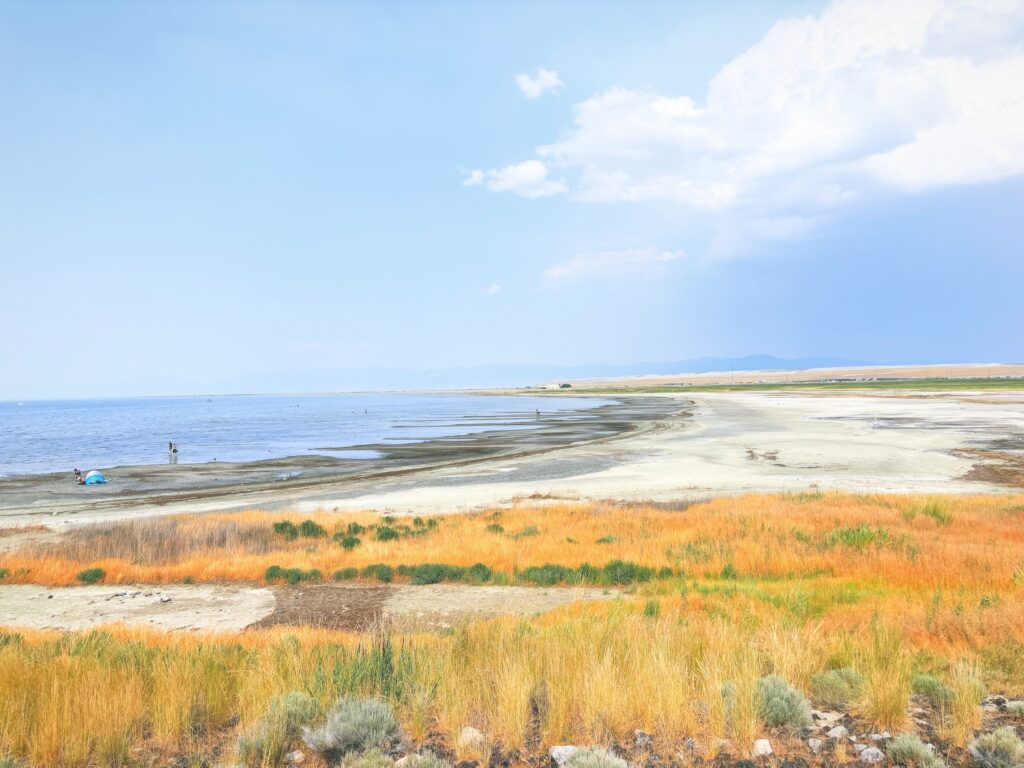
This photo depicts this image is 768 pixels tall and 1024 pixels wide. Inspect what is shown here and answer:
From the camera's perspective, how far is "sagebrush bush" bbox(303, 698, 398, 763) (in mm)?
5020

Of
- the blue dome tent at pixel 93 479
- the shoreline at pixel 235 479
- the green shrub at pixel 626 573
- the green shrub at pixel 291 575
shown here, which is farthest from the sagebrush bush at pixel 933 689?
the blue dome tent at pixel 93 479

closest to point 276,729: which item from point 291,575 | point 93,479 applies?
point 291,575

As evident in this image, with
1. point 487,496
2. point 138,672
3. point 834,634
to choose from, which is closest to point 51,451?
point 487,496

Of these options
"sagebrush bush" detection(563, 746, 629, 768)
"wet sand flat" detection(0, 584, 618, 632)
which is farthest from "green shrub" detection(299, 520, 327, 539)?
"sagebrush bush" detection(563, 746, 629, 768)

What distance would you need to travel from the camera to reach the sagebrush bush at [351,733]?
Result: 5020mm

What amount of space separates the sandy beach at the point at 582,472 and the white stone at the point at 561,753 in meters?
21.4

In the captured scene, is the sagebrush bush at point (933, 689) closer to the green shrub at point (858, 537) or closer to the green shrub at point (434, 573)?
the green shrub at point (858, 537)

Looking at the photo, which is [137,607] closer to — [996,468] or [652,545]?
[652,545]

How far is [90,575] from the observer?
16.3 meters

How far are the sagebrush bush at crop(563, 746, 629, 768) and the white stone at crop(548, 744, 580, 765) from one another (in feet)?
0.28

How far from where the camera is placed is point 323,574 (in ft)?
52.5

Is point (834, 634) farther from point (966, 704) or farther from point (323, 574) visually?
point (323, 574)

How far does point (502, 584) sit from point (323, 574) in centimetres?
504

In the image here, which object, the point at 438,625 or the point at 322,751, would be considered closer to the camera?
the point at 322,751
